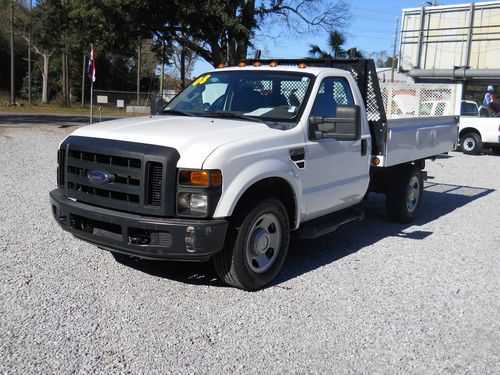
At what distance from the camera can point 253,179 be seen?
446 centimetres

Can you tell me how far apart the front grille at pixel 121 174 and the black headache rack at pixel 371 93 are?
289 centimetres

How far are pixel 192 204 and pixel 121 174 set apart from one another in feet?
2.09

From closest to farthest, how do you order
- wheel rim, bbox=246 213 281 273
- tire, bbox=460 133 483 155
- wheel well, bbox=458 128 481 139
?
wheel rim, bbox=246 213 281 273
tire, bbox=460 133 483 155
wheel well, bbox=458 128 481 139

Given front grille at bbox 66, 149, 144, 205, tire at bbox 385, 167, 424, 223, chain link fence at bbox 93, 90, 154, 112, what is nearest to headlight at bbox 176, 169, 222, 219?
front grille at bbox 66, 149, 144, 205

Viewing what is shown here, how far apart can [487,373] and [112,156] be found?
317cm

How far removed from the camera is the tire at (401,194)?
748 centimetres

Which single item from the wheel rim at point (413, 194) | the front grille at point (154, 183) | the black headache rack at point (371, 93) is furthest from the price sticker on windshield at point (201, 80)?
the wheel rim at point (413, 194)

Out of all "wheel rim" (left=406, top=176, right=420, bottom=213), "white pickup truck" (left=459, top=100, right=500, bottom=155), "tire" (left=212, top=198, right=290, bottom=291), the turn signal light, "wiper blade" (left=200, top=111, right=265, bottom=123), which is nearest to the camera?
the turn signal light

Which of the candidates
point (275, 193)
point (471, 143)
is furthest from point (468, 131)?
point (275, 193)

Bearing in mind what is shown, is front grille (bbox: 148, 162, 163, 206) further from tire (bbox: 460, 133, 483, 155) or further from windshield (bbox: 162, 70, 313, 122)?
tire (bbox: 460, 133, 483, 155)

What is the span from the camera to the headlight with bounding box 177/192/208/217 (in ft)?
13.8

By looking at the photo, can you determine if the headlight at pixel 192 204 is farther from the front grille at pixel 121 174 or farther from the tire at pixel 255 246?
the tire at pixel 255 246

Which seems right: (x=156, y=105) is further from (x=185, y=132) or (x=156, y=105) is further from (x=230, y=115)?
(x=185, y=132)

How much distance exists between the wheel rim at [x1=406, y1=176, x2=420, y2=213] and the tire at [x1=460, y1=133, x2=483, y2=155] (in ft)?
38.2
